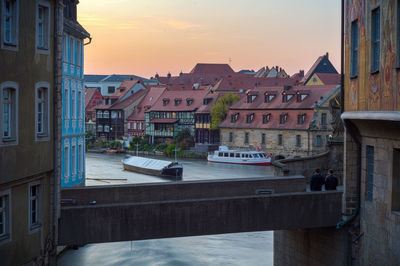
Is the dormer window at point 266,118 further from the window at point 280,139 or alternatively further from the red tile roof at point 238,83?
the red tile roof at point 238,83

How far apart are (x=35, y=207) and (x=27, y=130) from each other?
5.23 feet

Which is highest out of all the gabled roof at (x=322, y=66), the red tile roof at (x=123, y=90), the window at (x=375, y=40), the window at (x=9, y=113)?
the gabled roof at (x=322, y=66)

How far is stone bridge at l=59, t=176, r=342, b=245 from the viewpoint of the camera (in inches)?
503

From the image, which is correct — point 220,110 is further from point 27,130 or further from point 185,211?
point 27,130

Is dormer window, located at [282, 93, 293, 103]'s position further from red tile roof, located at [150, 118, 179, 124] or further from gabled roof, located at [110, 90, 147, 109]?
gabled roof, located at [110, 90, 147, 109]

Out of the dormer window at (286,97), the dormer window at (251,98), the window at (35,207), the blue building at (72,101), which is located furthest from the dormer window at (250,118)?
the window at (35,207)

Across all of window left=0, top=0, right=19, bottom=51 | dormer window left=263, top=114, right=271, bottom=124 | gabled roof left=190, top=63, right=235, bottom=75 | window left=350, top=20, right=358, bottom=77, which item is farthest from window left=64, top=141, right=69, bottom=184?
gabled roof left=190, top=63, right=235, bottom=75

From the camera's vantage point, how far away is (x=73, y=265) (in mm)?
22141

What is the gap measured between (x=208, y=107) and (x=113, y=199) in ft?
189

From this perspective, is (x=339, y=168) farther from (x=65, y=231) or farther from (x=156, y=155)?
(x=156, y=155)

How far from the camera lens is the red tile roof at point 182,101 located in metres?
75.9

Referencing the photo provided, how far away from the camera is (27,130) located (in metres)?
11.8

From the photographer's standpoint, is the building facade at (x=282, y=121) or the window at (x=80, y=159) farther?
the building facade at (x=282, y=121)

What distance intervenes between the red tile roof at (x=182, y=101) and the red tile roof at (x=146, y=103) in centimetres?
233
